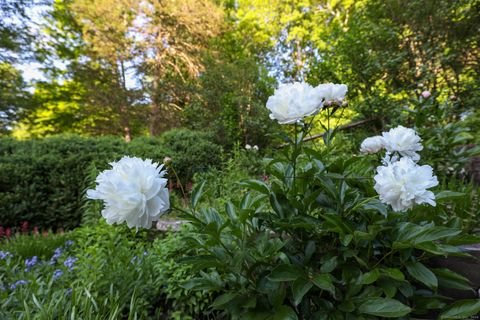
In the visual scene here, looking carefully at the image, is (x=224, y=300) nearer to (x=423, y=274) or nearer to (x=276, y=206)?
(x=276, y=206)

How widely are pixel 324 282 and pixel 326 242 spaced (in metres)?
0.25

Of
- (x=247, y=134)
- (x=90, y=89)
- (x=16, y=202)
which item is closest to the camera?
(x=16, y=202)

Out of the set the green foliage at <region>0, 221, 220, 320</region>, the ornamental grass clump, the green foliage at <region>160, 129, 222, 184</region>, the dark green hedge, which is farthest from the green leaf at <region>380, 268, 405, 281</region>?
the green foliage at <region>160, 129, 222, 184</region>

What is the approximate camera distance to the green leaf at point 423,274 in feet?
3.02

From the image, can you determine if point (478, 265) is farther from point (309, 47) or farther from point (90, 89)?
point (90, 89)

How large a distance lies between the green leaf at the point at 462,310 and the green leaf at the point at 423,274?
10 centimetres

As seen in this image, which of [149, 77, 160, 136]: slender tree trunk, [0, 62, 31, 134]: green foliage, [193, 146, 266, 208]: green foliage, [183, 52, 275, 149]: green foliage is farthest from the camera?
[149, 77, 160, 136]: slender tree trunk

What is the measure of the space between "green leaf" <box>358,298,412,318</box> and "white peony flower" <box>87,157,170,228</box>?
2.32ft

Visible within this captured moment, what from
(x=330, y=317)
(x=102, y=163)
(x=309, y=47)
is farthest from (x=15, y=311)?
(x=309, y=47)

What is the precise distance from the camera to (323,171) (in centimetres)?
106

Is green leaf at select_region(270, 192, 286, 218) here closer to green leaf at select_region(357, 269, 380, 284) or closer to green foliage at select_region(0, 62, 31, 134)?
green leaf at select_region(357, 269, 380, 284)

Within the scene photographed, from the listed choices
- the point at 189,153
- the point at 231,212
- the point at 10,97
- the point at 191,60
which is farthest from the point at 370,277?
the point at 10,97

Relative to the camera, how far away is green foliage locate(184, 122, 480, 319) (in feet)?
3.03

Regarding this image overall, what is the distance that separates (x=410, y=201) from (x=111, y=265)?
1636mm
